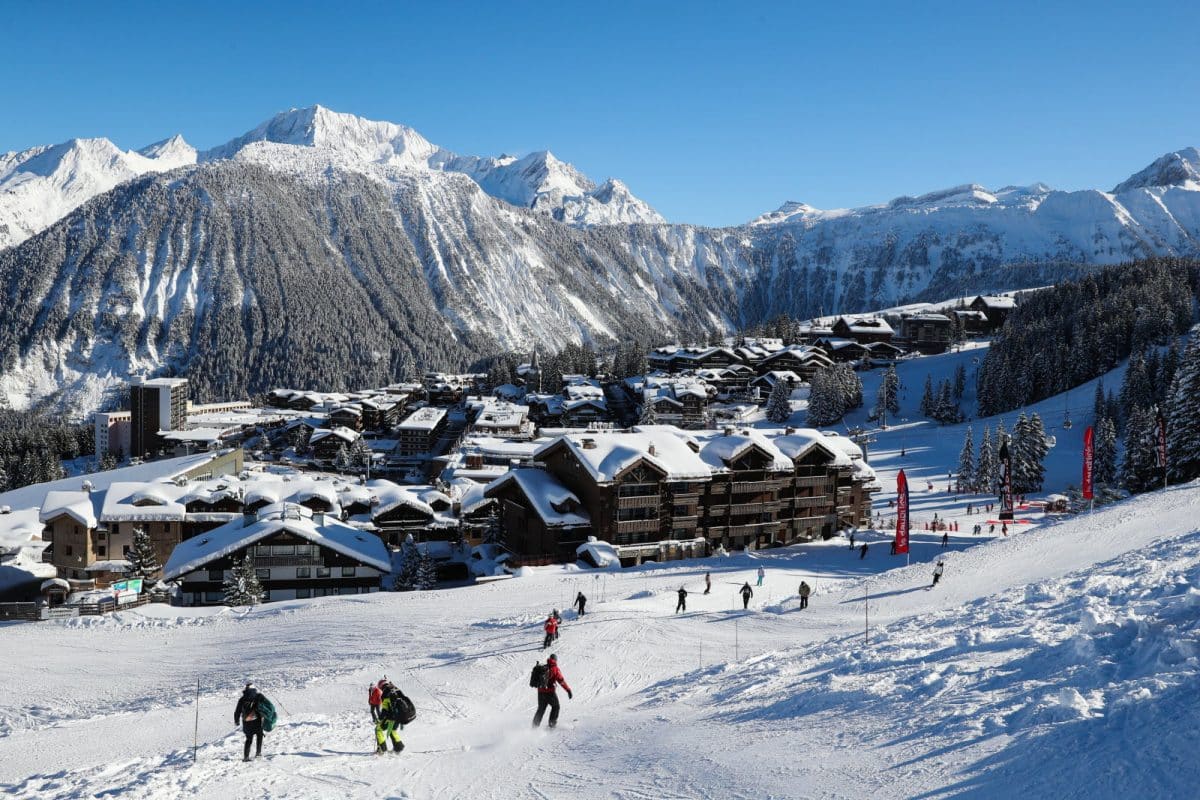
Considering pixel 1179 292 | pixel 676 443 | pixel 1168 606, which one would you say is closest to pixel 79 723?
pixel 1168 606

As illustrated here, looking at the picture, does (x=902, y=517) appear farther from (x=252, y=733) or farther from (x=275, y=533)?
(x=252, y=733)

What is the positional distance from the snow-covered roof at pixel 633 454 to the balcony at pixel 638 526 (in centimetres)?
257

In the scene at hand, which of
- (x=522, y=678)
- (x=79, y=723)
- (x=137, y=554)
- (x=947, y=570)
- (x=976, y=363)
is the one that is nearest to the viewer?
(x=79, y=723)

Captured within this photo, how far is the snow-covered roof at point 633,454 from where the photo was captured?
47.3 m

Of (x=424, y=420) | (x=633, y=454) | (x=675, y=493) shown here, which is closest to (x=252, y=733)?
(x=633, y=454)

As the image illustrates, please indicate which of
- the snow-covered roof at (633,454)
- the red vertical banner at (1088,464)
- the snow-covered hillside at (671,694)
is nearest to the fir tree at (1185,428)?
the red vertical banner at (1088,464)

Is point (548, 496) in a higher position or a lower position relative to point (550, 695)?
higher

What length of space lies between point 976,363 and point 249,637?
11846cm

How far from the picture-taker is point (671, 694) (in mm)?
17734

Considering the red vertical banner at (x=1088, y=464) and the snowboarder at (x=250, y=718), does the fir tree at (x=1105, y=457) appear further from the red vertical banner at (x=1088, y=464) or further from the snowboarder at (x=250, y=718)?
the snowboarder at (x=250, y=718)

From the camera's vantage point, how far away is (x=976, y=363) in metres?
125

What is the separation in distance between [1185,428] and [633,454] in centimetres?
3138

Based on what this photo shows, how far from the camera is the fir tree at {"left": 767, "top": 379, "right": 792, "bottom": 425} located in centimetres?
10850

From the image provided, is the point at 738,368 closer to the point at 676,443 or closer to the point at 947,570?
the point at 676,443
